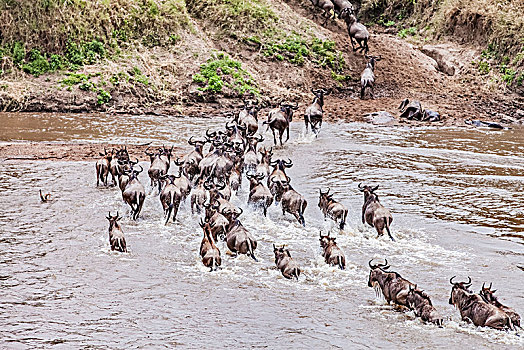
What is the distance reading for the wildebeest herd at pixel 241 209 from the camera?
7184 millimetres

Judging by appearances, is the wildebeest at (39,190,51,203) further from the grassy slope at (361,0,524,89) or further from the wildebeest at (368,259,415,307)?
the grassy slope at (361,0,524,89)

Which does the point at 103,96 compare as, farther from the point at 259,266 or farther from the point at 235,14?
the point at 259,266

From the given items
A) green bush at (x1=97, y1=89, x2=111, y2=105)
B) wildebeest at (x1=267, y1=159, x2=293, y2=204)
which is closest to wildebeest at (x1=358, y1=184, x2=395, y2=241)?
wildebeest at (x1=267, y1=159, x2=293, y2=204)

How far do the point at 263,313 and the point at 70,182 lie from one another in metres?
6.67

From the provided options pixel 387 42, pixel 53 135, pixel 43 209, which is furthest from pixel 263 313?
pixel 387 42

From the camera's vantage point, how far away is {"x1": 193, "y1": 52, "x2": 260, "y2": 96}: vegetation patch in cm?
2277

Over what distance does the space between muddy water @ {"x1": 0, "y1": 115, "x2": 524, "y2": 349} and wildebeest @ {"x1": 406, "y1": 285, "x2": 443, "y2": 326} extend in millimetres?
118

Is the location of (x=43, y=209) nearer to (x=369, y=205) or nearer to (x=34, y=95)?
(x=369, y=205)

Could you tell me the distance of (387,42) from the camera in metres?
27.4

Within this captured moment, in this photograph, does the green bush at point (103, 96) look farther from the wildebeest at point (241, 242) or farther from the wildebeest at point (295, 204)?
the wildebeest at point (241, 242)

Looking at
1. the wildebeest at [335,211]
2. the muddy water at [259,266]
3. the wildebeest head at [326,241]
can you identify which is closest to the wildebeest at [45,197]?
the muddy water at [259,266]

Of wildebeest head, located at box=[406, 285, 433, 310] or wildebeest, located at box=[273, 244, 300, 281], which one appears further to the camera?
wildebeest, located at box=[273, 244, 300, 281]

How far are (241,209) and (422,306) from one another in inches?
137

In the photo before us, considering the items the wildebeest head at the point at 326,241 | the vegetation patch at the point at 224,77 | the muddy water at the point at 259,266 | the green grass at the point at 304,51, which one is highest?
the green grass at the point at 304,51
